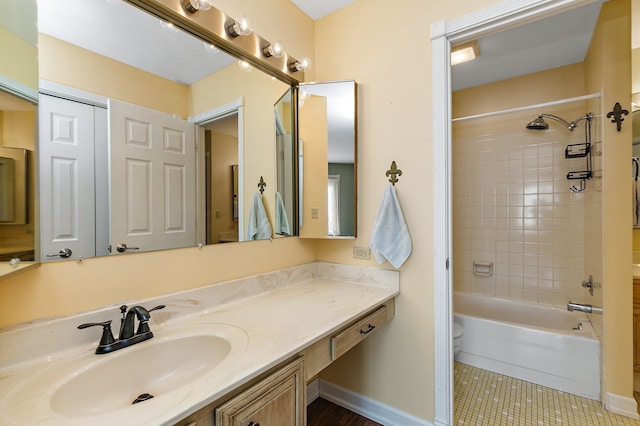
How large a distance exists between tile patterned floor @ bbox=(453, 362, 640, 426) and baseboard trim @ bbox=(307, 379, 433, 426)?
13.3 inches

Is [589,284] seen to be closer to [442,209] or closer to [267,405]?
[442,209]

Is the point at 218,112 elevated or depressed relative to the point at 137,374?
elevated

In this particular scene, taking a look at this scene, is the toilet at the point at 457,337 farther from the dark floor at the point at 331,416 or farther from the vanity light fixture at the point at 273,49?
the vanity light fixture at the point at 273,49

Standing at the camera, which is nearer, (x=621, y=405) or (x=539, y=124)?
(x=621, y=405)

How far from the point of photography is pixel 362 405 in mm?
1789

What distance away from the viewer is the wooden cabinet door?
78 cm

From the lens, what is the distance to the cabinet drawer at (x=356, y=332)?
1208 mm

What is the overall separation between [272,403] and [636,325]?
7.98ft

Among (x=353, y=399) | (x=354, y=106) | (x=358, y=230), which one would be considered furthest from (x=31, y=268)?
(x=353, y=399)

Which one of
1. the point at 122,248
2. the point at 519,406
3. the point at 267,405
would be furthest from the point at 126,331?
the point at 519,406

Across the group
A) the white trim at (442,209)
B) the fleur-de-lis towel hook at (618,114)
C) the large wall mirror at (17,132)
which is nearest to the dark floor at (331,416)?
the white trim at (442,209)

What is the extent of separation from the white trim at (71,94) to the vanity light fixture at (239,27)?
71 centimetres

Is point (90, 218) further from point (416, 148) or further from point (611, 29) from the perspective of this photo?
point (611, 29)

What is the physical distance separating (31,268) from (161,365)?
506mm
